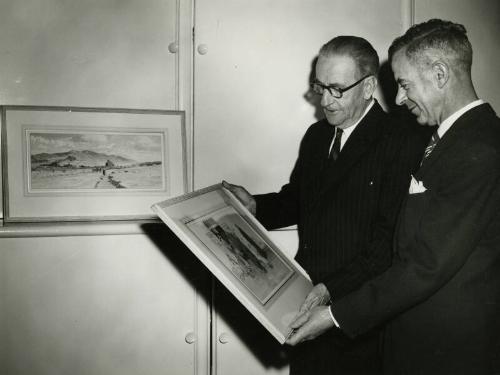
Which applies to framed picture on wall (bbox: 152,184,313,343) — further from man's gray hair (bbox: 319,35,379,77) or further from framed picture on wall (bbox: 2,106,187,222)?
man's gray hair (bbox: 319,35,379,77)

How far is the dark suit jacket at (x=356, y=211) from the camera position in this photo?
5.75 ft

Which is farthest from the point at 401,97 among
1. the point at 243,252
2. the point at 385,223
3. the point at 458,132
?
the point at 243,252

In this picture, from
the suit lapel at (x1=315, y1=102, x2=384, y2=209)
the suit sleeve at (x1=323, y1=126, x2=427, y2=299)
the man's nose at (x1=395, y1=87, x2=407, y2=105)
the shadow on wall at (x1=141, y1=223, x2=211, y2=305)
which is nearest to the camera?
the man's nose at (x1=395, y1=87, x2=407, y2=105)

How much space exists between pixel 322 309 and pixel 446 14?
2042 millimetres

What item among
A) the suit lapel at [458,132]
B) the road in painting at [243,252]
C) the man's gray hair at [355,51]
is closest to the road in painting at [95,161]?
the road in painting at [243,252]

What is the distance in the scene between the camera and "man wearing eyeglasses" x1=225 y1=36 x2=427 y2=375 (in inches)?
69.4

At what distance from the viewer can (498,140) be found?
1.33 m

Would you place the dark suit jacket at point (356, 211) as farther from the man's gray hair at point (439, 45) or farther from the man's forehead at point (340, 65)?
the man's gray hair at point (439, 45)

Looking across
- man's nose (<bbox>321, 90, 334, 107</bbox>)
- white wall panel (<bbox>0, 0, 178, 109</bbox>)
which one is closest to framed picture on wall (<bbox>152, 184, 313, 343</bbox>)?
man's nose (<bbox>321, 90, 334, 107</bbox>)

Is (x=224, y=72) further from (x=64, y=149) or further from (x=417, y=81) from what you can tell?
(x=417, y=81)

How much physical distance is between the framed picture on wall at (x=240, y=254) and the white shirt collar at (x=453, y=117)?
74 centimetres

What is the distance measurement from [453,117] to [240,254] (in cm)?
83

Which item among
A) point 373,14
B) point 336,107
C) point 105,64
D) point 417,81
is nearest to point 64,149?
point 105,64

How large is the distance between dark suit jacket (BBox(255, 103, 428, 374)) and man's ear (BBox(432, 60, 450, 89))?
0.38 metres
